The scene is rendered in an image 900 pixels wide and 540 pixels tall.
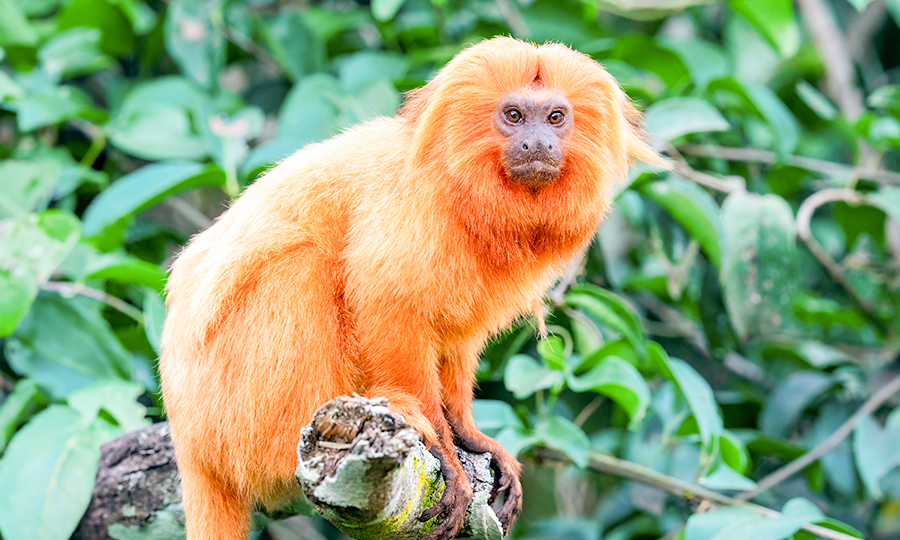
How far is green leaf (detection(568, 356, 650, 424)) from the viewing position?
9.59 ft

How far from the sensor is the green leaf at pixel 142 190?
3.45 meters

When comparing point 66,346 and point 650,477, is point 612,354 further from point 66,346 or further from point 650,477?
point 66,346

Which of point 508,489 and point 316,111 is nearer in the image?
point 508,489

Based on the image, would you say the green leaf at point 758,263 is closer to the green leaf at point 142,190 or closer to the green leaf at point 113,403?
the green leaf at point 142,190

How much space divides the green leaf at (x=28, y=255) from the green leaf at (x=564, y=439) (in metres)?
2.05

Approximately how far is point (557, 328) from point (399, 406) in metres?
1.46

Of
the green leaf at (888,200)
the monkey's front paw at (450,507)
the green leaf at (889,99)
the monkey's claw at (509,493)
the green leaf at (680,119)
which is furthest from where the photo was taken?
the green leaf at (889,99)

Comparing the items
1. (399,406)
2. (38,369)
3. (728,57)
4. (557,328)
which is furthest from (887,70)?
(38,369)

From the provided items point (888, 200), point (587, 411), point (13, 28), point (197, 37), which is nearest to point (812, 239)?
point (888, 200)

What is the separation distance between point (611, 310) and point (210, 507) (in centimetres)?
175

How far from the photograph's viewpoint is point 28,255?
3.15 m

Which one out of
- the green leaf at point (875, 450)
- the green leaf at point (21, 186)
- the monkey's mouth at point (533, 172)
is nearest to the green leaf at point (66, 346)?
the green leaf at point (21, 186)

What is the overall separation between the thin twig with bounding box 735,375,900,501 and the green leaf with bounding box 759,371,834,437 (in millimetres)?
168

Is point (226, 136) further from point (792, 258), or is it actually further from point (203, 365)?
point (792, 258)
